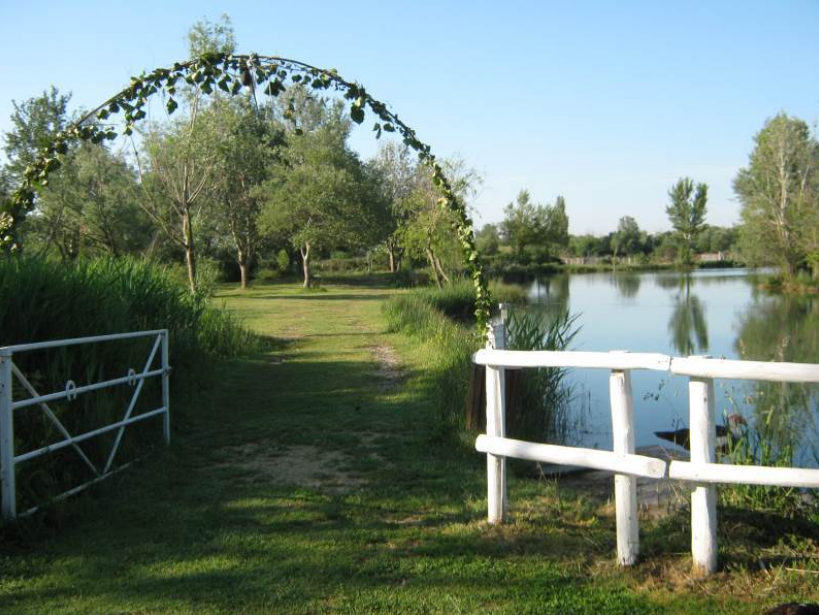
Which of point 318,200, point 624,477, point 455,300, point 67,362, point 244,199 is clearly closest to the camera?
point 624,477

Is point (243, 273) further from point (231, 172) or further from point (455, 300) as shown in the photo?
point (455, 300)

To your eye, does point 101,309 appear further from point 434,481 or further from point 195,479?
point 434,481

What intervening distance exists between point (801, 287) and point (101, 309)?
39.6m

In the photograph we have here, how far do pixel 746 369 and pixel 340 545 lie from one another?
7.90 feet

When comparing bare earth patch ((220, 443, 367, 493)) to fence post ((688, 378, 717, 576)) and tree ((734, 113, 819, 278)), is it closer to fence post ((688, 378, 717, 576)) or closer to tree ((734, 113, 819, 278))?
fence post ((688, 378, 717, 576))

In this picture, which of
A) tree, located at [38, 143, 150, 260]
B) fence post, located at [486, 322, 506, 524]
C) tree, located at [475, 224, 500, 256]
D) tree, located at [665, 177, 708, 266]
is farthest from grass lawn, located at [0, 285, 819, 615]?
tree, located at [665, 177, 708, 266]

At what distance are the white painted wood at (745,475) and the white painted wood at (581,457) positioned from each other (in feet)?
0.33

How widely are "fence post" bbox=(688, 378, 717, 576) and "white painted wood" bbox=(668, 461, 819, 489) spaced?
0.07 metres

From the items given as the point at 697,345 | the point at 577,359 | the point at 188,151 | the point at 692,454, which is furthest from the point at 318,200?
the point at 692,454

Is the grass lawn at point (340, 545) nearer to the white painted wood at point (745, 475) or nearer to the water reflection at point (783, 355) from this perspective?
the white painted wood at point (745, 475)

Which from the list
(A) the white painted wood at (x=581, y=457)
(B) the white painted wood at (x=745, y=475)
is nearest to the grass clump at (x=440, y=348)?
(A) the white painted wood at (x=581, y=457)

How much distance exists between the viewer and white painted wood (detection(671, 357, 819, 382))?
3336 millimetres

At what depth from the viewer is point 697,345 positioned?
19.8 m

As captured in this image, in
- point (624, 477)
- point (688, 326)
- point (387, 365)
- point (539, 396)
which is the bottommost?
point (688, 326)
